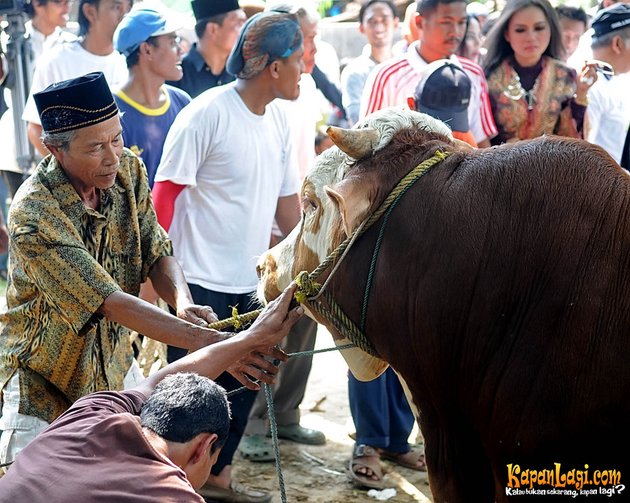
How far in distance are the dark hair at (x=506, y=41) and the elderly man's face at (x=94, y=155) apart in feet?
10.5

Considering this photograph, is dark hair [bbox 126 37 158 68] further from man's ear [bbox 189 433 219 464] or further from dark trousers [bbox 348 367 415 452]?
man's ear [bbox 189 433 219 464]

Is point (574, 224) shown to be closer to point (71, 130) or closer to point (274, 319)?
point (274, 319)

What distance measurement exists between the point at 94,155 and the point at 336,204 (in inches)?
40.4

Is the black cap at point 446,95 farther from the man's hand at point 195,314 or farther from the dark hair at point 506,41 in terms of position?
the man's hand at point 195,314

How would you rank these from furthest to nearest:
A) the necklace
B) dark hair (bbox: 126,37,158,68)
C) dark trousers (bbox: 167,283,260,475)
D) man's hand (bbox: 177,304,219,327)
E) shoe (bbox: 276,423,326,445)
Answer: the necklace < shoe (bbox: 276,423,326,445) < dark hair (bbox: 126,37,158,68) < dark trousers (bbox: 167,283,260,475) < man's hand (bbox: 177,304,219,327)

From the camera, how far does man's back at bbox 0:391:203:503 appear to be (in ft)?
7.58

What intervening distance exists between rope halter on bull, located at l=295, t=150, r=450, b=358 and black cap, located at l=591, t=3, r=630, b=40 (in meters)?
4.00

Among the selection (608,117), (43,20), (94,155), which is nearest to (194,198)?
(94,155)

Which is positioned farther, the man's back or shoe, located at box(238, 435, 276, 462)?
shoe, located at box(238, 435, 276, 462)

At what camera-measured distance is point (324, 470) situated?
5.41 m

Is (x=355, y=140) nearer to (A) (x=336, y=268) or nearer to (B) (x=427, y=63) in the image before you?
(A) (x=336, y=268)

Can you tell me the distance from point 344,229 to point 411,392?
1.94 ft

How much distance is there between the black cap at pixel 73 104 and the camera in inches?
136

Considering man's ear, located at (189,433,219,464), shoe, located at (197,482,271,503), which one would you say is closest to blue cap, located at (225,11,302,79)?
shoe, located at (197,482,271,503)
